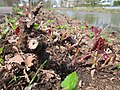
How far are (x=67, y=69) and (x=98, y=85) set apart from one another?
0.36 metres

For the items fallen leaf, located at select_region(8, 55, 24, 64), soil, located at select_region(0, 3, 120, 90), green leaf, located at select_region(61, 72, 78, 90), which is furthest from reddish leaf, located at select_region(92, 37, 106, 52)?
green leaf, located at select_region(61, 72, 78, 90)

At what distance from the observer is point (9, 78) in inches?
79.4

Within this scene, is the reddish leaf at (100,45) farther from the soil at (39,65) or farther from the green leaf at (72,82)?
the green leaf at (72,82)

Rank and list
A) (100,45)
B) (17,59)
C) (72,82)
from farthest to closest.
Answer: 1. (100,45)
2. (17,59)
3. (72,82)

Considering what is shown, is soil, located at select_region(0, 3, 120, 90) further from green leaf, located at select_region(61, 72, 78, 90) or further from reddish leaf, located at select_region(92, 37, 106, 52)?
green leaf, located at select_region(61, 72, 78, 90)

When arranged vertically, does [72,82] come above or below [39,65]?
above

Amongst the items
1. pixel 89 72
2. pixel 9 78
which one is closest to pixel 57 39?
pixel 89 72

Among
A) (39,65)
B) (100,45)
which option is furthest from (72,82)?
(100,45)

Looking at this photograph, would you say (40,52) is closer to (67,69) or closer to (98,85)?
(67,69)

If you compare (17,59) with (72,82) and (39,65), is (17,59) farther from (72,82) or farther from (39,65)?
(72,82)

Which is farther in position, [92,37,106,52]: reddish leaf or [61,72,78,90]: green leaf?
[92,37,106,52]: reddish leaf

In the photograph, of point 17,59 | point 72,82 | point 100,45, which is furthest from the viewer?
point 100,45

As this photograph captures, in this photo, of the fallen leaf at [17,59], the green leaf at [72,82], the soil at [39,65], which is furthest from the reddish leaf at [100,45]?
the green leaf at [72,82]

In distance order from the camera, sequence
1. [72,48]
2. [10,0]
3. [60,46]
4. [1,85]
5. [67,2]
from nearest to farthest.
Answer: [1,85] → [72,48] → [60,46] → [10,0] → [67,2]
